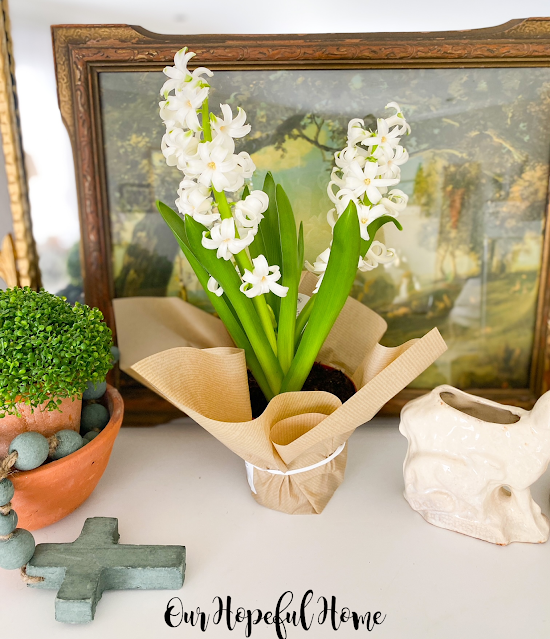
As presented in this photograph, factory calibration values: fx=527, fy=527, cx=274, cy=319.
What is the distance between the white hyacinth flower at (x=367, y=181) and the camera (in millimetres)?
469

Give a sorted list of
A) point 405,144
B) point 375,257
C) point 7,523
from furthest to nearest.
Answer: point 405,144 < point 375,257 < point 7,523

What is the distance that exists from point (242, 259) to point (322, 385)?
181mm

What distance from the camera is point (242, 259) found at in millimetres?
493

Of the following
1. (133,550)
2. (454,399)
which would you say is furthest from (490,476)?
(133,550)

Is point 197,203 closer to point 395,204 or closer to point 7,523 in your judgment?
point 395,204

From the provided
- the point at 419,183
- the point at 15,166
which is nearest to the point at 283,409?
the point at 419,183

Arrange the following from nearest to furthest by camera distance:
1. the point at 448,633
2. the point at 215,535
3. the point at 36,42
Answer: the point at 448,633 → the point at 215,535 → the point at 36,42

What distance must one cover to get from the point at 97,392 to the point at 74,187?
10.3 inches

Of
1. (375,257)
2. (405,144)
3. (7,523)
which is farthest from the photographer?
(405,144)

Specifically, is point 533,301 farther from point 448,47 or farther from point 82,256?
point 82,256

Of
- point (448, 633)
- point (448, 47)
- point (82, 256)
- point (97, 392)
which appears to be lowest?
point (448, 633)

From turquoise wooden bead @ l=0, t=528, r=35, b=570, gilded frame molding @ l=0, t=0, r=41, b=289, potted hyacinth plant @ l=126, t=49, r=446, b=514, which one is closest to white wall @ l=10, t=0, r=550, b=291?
gilded frame molding @ l=0, t=0, r=41, b=289

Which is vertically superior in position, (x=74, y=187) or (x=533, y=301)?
(x=74, y=187)

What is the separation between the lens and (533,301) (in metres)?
0.69
